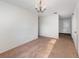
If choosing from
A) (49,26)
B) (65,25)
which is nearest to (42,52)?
(49,26)

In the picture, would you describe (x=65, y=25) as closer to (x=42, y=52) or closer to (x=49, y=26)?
(x=49, y=26)

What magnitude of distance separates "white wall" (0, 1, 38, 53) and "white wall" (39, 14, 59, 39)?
8.37ft

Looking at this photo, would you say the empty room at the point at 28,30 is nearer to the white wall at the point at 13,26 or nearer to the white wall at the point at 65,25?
the white wall at the point at 13,26

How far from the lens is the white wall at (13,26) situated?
11.9 feet

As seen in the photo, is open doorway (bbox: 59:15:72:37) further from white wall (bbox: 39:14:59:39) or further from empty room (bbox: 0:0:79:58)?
empty room (bbox: 0:0:79:58)

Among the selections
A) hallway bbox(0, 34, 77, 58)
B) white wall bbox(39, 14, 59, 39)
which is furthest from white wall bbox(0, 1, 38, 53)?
white wall bbox(39, 14, 59, 39)

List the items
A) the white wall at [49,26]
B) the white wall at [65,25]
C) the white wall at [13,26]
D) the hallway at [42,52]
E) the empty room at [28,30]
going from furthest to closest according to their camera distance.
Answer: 1. the white wall at [65,25]
2. the white wall at [49,26]
3. the white wall at [13,26]
4. the empty room at [28,30]
5. the hallway at [42,52]

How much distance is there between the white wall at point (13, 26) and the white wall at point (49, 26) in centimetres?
255

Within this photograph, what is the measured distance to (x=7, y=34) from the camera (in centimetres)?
388

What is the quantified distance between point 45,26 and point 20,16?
377 centimetres

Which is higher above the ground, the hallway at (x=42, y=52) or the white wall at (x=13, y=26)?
the white wall at (x=13, y=26)

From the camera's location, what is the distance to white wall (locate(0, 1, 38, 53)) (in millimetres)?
3626

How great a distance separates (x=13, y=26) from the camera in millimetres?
4262

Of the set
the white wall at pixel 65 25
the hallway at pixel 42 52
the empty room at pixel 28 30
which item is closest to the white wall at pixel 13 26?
the empty room at pixel 28 30
